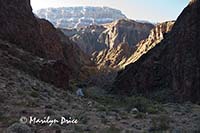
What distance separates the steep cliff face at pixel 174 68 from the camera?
3984 centimetres

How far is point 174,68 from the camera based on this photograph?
44.9 metres

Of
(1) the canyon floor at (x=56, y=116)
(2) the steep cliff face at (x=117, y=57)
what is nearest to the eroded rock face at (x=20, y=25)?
(1) the canyon floor at (x=56, y=116)

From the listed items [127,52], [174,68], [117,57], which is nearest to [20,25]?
[174,68]

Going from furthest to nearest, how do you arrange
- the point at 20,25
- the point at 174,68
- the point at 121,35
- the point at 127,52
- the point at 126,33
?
the point at 126,33 → the point at 121,35 → the point at 127,52 → the point at 174,68 → the point at 20,25

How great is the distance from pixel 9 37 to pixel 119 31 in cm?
15674

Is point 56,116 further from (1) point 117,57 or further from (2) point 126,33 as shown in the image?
(2) point 126,33

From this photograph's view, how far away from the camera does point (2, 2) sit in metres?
38.8

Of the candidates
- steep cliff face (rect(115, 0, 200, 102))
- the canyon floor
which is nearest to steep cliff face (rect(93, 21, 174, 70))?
steep cliff face (rect(115, 0, 200, 102))

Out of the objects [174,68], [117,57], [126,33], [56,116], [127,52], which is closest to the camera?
[56,116]

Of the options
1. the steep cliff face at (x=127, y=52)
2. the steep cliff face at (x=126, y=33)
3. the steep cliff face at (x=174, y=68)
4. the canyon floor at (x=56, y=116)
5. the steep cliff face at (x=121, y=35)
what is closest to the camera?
the canyon floor at (x=56, y=116)

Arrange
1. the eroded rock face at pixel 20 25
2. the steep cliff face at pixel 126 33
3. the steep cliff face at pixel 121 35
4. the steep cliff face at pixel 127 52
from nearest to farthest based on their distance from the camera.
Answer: the eroded rock face at pixel 20 25, the steep cliff face at pixel 127 52, the steep cliff face at pixel 126 33, the steep cliff face at pixel 121 35

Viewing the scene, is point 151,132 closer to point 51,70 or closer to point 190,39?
point 51,70

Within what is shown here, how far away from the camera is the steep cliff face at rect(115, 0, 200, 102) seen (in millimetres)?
39844

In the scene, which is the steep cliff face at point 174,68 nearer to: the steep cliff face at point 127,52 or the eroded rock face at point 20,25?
the eroded rock face at point 20,25
